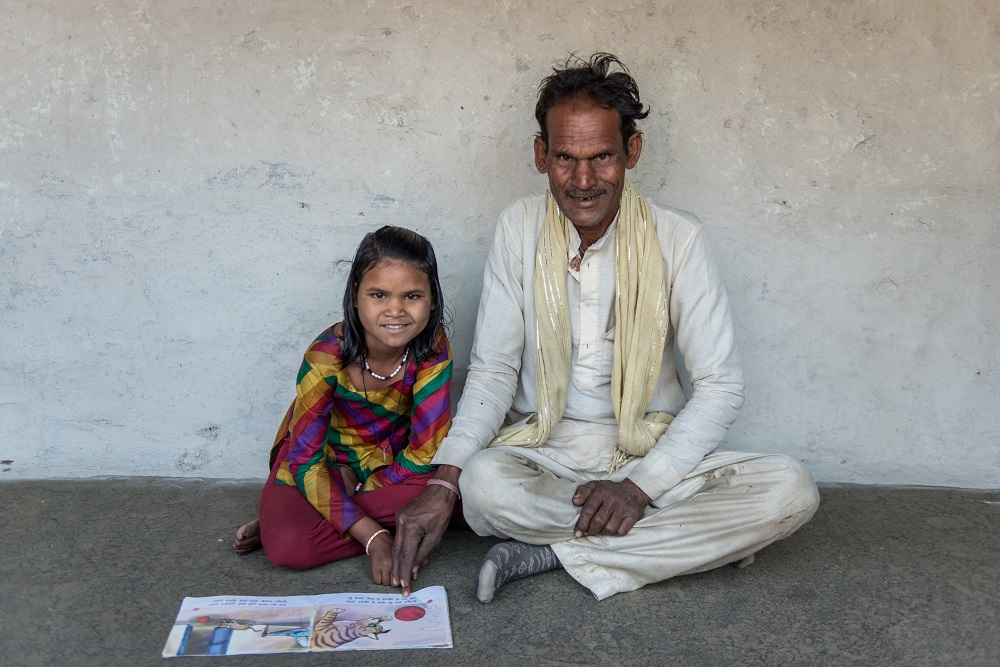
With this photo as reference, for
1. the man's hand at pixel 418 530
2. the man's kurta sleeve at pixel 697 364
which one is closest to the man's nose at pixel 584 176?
the man's kurta sleeve at pixel 697 364

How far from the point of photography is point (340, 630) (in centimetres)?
240

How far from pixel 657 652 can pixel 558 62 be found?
1.84 metres

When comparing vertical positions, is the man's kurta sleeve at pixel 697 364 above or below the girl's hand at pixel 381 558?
above

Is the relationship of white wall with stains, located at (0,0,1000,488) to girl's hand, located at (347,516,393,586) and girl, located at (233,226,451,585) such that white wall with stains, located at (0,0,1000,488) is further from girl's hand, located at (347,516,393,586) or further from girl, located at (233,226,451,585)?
girl's hand, located at (347,516,393,586)

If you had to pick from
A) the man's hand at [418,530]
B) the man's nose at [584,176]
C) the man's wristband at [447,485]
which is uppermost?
the man's nose at [584,176]

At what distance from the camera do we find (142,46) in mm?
3193

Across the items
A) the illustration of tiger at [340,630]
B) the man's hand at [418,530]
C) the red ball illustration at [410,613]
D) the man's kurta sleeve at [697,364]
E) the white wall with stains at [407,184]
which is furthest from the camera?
the white wall with stains at [407,184]

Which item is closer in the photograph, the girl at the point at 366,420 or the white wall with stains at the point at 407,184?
the girl at the point at 366,420

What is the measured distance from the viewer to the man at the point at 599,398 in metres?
2.67

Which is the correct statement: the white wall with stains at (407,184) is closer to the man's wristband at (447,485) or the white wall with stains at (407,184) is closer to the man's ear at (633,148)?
the man's ear at (633,148)

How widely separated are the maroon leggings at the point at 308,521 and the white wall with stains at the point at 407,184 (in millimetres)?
599

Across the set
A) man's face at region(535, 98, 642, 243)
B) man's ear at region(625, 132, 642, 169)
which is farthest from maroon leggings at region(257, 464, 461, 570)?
man's ear at region(625, 132, 642, 169)

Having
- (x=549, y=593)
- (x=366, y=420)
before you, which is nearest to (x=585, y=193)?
(x=366, y=420)

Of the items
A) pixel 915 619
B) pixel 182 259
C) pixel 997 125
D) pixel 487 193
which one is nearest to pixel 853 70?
pixel 997 125
